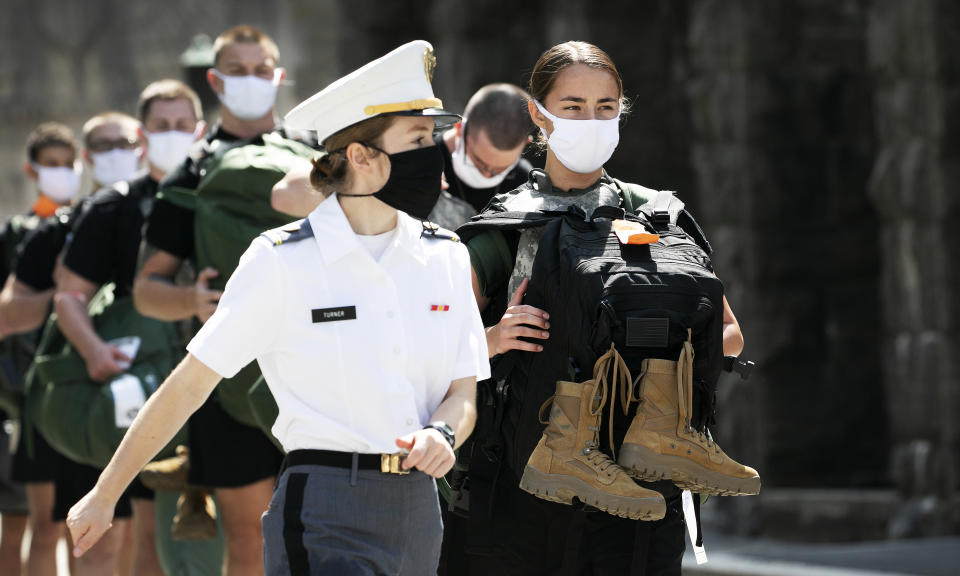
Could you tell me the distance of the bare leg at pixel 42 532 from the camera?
805 cm

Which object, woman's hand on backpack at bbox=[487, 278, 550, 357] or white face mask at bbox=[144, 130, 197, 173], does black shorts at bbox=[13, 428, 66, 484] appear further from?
woman's hand on backpack at bbox=[487, 278, 550, 357]

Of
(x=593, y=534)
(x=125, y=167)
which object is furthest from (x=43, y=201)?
(x=593, y=534)

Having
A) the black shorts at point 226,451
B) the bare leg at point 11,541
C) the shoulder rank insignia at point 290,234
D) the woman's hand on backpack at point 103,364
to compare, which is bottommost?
the bare leg at point 11,541

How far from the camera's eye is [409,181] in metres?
4.05

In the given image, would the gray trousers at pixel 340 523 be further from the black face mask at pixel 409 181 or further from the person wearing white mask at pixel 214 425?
the person wearing white mask at pixel 214 425

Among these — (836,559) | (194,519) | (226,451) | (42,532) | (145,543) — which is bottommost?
(836,559)

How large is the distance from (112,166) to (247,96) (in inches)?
84.0

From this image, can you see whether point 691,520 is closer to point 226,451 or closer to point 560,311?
point 560,311

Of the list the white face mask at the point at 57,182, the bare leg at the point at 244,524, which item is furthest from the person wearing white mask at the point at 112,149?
the bare leg at the point at 244,524

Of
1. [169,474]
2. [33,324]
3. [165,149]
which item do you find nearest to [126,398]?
[169,474]

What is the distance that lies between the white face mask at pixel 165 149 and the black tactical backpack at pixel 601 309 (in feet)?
9.03

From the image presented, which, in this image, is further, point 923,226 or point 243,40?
point 923,226

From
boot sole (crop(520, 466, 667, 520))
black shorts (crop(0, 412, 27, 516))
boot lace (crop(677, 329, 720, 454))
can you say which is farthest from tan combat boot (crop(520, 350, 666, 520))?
black shorts (crop(0, 412, 27, 516))

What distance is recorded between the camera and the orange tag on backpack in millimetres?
4395
